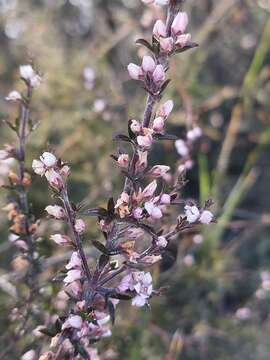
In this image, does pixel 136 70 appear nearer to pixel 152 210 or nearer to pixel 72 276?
pixel 152 210

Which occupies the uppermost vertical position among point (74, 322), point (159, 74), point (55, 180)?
point (159, 74)

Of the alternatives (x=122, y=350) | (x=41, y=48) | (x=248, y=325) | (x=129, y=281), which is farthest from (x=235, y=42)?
(x=129, y=281)

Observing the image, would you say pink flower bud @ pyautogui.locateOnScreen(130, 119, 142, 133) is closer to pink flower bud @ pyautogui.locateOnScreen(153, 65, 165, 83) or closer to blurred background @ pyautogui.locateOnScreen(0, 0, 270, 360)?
pink flower bud @ pyautogui.locateOnScreen(153, 65, 165, 83)

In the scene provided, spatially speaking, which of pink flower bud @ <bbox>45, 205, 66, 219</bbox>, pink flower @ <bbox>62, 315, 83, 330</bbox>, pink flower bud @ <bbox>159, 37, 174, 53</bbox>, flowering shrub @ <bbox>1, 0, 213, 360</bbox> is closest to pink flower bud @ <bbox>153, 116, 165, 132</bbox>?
flowering shrub @ <bbox>1, 0, 213, 360</bbox>

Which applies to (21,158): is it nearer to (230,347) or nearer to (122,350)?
(122,350)

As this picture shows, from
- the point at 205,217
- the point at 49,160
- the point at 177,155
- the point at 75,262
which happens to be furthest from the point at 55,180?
the point at 177,155
